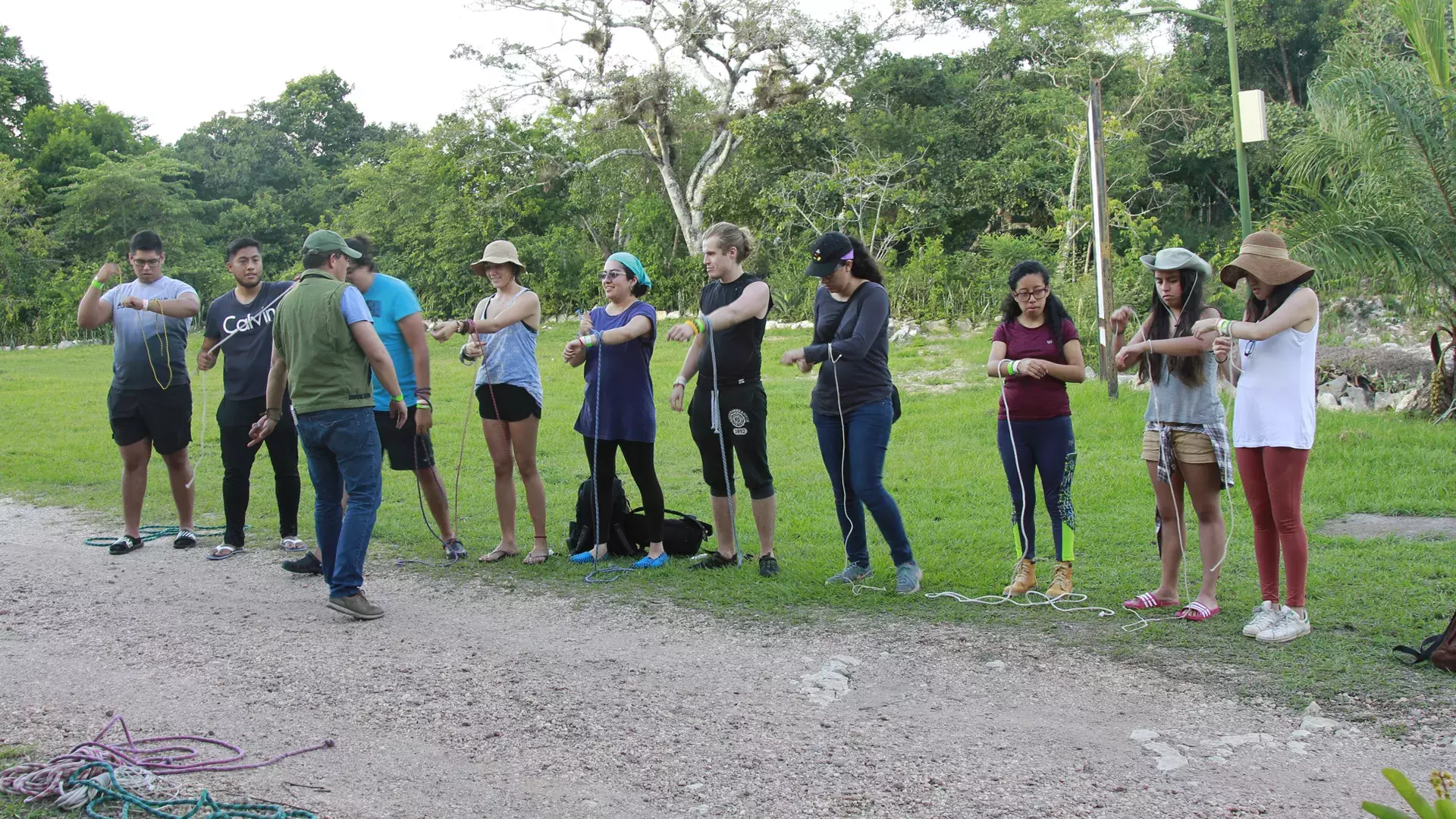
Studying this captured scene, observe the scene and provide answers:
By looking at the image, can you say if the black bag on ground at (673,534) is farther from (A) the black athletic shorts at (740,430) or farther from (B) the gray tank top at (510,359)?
(B) the gray tank top at (510,359)

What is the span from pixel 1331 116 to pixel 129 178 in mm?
36122

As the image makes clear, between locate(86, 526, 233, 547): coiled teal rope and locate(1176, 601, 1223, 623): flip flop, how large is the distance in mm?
5942

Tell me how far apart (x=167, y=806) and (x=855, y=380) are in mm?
3721

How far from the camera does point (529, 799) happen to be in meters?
3.54

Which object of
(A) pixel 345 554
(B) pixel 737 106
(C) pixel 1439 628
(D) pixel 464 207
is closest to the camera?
(C) pixel 1439 628

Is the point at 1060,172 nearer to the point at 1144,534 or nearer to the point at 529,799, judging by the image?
the point at 1144,534

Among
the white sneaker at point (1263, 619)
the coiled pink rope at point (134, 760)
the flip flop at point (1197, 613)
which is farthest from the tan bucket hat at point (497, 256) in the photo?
the white sneaker at point (1263, 619)

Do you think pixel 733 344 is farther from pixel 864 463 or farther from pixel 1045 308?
pixel 1045 308

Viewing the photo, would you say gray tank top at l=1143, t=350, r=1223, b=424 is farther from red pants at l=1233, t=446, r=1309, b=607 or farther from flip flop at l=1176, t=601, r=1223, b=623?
flip flop at l=1176, t=601, r=1223, b=623

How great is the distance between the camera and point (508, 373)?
22.1ft

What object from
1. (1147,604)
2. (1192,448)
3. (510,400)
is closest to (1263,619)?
(1147,604)

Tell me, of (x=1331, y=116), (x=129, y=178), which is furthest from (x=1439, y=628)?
(x=129, y=178)

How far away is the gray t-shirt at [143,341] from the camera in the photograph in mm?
7363

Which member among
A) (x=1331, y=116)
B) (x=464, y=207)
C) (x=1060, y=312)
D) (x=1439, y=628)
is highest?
(x=464, y=207)
